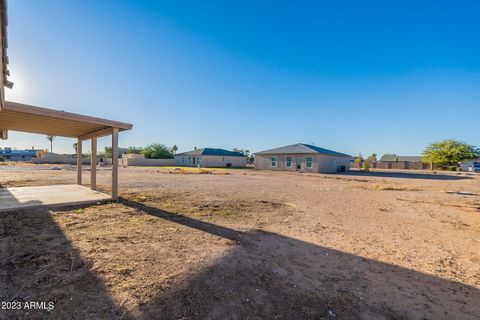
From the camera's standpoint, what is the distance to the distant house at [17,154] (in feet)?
225

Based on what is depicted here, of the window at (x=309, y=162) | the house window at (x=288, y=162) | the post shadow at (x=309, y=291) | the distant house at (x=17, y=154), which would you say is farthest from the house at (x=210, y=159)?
the distant house at (x=17, y=154)

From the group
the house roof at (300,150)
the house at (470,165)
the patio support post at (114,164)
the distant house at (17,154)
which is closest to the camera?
the patio support post at (114,164)

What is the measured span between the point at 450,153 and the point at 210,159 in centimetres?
4326

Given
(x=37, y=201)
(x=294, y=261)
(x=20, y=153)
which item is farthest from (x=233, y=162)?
(x=20, y=153)

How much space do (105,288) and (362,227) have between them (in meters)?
4.96

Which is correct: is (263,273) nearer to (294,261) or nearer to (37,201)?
(294,261)

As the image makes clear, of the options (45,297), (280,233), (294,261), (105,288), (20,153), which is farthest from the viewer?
(20,153)

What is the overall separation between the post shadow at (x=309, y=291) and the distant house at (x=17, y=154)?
90666 millimetres

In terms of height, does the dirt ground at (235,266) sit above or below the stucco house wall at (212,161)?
below

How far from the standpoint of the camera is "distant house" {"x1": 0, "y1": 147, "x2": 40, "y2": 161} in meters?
68.5

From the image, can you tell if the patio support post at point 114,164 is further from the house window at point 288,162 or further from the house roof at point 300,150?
the house window at point 288,162

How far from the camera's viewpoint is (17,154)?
70188 millimetres

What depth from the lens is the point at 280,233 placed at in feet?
14.5

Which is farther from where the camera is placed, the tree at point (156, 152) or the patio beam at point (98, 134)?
the tree at point (156, 152)
